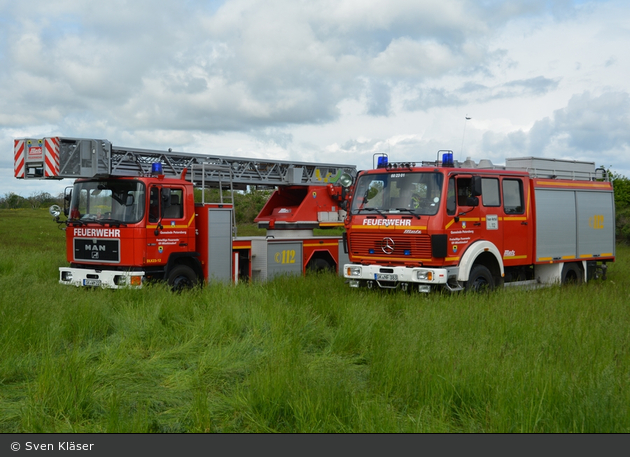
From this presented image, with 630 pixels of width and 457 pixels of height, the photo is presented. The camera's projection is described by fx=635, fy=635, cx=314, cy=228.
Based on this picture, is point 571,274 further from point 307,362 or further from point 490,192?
point 307,362

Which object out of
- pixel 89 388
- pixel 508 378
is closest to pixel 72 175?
pixel 89 388

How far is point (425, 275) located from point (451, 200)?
4.77 feet

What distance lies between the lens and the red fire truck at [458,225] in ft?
37.3

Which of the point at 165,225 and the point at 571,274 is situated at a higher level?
the point at 165,225

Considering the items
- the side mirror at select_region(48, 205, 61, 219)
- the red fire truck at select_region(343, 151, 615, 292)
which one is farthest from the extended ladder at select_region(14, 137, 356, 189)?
the red fire truck at select_region(343, 151, 615, 292)

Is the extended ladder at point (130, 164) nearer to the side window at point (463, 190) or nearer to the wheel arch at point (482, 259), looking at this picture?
the side window at point (463, 190)

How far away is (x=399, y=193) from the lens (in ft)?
38.8

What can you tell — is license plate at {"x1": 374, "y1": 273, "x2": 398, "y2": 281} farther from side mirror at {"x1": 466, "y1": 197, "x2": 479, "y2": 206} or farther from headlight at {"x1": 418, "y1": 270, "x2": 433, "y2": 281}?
side mirror at {"x1": 466, "y1": 197, "x2": 479, "y2": 206}

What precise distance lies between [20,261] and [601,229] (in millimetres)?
15362

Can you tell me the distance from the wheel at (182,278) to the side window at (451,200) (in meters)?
5.28

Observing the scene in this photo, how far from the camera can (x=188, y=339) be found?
816cm

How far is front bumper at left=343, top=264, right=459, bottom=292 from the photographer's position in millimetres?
11148

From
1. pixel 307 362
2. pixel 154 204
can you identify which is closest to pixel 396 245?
pixel 154 204
